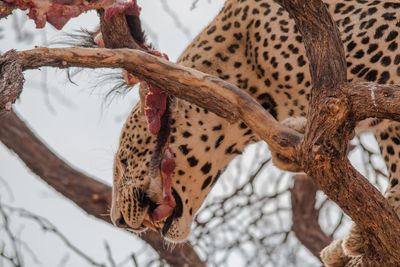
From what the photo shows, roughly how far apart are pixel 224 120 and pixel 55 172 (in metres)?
1.98

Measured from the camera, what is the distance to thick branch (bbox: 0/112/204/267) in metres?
6.21

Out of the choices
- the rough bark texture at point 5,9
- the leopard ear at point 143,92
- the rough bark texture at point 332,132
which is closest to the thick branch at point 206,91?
the rough bark texture at point 332,132

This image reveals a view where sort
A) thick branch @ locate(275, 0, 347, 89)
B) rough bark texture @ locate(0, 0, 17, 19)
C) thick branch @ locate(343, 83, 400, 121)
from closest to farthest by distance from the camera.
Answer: thick branch @ locate(343, 83, 400, 121), thick branch @ locate(275, 0, 347, 89), rough bark texture @ locate(0, 0, 17, 19)

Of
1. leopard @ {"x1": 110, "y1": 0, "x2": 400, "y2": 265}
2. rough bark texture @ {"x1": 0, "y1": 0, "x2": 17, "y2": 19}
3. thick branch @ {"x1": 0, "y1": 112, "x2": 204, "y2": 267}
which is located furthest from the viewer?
thick branch @ {"x1": 0, "y1": 112, "x2": 204, "y2": 267}

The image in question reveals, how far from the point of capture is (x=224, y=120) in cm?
505

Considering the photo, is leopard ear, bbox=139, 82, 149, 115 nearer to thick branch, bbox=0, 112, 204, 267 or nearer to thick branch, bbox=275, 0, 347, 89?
thick branch, bbox=0, 112, 204, 267

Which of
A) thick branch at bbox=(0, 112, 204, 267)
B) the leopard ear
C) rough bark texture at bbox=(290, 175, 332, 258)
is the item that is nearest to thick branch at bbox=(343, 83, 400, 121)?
the leopard ear

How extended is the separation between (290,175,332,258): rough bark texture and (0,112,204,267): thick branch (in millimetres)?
1259

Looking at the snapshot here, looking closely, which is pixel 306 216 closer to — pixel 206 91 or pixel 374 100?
pixel 206 91

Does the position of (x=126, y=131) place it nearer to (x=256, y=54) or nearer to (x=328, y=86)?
(x=256, y=54)

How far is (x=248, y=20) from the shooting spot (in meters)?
5.07

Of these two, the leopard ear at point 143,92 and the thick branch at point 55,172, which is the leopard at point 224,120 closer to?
the leopard ear at point 143,92

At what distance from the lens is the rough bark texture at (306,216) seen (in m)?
6.25

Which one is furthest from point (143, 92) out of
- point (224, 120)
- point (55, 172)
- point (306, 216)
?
point (306, 216)
